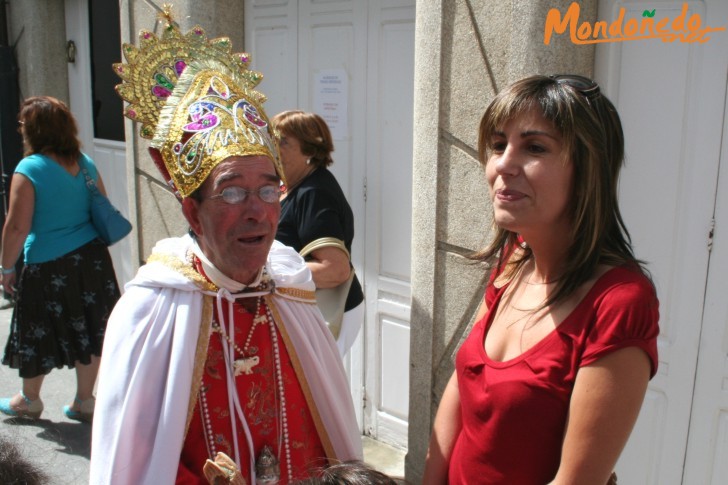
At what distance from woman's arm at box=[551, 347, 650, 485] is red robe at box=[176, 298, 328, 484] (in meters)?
0.69

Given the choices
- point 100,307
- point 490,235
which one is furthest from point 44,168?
point 490,235

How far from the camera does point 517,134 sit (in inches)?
61.3

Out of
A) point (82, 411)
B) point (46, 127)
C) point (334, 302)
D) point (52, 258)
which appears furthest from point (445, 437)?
point (82, 411)

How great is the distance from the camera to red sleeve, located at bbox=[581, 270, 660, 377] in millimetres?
1389

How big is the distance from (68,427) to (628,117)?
4.04m

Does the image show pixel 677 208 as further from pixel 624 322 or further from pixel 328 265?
pixel 328 265

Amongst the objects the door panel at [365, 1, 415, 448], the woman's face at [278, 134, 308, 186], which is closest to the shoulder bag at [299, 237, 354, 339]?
the woman's face at [278, 134, 308, 186]

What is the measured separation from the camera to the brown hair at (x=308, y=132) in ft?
11.0

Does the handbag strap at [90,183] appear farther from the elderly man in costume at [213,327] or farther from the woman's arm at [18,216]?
the elderly man in costume at [213,327]

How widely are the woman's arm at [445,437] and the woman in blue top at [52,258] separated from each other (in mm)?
3205

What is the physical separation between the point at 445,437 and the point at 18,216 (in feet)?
10.9

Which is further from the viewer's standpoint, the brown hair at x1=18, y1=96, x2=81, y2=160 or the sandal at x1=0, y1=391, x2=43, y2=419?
the sandal at x1=0, y1=391, x2=43, y2=419

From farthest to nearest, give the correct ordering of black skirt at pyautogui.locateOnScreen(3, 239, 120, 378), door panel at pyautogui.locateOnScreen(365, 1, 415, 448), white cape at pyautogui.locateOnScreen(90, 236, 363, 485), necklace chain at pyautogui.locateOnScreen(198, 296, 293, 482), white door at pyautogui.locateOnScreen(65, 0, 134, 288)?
1. white door at pyautogui.locateOnScreen(65, 0, 134, 288)
2. black skirt at pyautogui.locateOnScreen(3, 239, 120, 378)
3. door panel at pyautogui.locateOnScreen(365, 1, 415, 448)
4. necklace chain at pyautogui.locateOnScreen(198, 296, 293, 482)
5. white cape at pyautogui.locateOnScreen(90, 236, 363, 485)

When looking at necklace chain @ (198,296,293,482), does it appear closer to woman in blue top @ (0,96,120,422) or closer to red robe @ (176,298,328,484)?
red robe @ (176,298,328,484)
